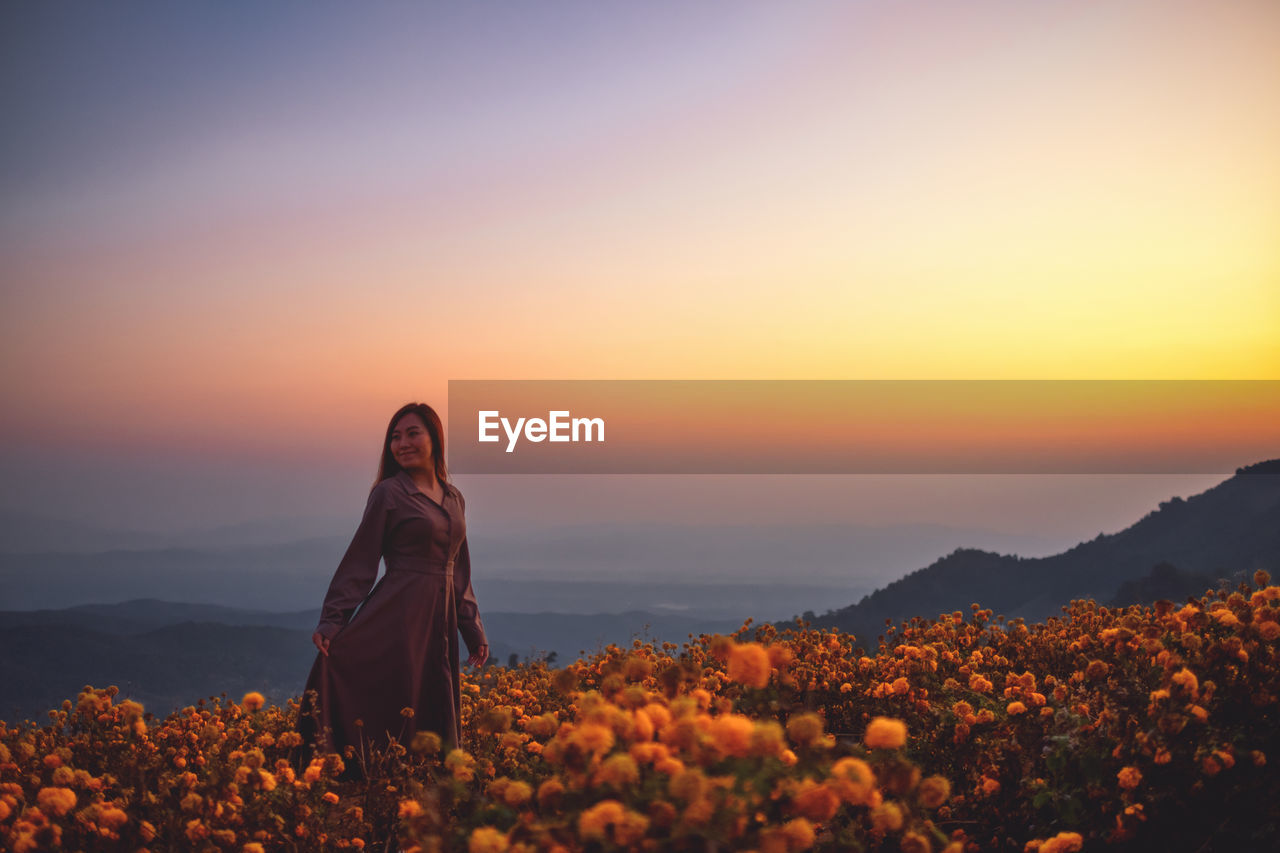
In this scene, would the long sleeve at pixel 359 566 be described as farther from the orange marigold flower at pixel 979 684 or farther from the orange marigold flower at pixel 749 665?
the orange marigold flower at pixel 749 665

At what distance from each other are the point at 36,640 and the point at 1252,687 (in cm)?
1356

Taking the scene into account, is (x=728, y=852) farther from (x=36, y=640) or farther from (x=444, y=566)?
(x=36, y=640)

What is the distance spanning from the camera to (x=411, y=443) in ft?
19.9

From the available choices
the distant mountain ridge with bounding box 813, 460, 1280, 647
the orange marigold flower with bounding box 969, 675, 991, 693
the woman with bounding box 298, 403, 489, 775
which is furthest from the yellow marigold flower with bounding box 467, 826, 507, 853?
the distant mountain ridge with bounding box 813, 460, 1280, 647

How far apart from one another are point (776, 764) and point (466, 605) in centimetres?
445

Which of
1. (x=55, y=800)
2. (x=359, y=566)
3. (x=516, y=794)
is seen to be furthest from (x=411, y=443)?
(x=516, y=794)

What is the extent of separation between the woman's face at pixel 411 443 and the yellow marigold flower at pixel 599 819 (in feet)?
14.4

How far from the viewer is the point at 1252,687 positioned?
355 centimetres

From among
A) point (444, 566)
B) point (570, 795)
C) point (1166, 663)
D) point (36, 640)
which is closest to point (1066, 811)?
point (1166, 663)

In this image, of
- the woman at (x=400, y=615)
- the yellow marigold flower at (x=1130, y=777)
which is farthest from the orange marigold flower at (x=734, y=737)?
the woman at (x=400, y=615)

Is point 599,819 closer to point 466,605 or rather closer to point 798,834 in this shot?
point 798,834

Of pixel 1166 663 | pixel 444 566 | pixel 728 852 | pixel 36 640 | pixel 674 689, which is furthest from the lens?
pixel 36 640

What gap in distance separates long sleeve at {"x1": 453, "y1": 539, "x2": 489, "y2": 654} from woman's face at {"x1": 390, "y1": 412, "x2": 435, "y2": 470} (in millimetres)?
612

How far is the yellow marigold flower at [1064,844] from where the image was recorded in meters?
3.20
